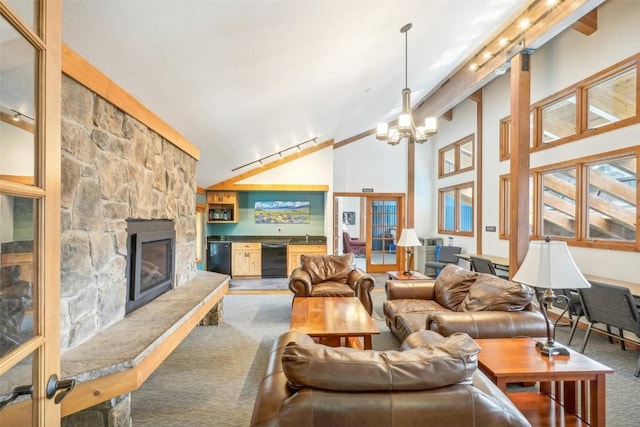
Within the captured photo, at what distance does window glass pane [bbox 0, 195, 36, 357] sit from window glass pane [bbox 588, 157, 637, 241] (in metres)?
5.03

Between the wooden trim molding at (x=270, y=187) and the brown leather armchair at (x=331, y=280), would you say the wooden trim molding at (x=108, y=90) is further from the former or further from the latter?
the wooden trim molding at (x=270, y=187)

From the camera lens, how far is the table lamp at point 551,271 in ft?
6.47

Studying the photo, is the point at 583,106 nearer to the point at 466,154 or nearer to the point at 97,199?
the point at 466,154

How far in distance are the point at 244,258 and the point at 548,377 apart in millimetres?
Result: 5835

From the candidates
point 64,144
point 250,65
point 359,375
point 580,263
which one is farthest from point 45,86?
point 580,263

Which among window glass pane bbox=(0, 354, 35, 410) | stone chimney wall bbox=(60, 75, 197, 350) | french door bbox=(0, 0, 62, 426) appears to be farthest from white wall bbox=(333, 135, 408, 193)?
window glass pane bbox=(0, 354, 35, 410)

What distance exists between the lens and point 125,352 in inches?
73.4

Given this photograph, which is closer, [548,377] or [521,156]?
[548,377]

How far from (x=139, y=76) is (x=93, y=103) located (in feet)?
1.07

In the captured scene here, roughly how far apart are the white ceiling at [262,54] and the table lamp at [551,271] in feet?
6.79

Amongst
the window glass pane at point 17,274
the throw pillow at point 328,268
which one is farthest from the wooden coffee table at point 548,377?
the throw pillow at point 328,268

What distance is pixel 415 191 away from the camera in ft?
27.0

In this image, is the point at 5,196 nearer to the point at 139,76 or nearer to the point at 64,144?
the point at 64,144

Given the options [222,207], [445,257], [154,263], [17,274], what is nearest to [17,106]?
[17,274]
